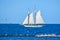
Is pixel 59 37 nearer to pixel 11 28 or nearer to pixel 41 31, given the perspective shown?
pixel 41 31

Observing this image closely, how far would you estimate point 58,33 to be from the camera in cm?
467

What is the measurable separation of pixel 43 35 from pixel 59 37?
0.36m

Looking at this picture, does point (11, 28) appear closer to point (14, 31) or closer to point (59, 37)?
point (14, 31)

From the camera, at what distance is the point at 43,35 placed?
4.67 m

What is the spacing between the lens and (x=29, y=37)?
4746mm

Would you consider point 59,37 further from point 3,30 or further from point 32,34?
point 3,30

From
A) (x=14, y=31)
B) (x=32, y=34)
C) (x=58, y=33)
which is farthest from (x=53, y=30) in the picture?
(x=14, y=31)

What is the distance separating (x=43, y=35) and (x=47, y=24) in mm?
259

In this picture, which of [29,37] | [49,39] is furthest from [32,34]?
[49,39]

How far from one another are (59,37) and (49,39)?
24 cm

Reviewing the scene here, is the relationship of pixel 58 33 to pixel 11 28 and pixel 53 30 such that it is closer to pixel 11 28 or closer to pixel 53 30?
pixel 53 30

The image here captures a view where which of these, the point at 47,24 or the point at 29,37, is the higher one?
the point at 47,24

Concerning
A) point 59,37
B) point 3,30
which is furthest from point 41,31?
point 3,30

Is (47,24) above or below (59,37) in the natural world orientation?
above
